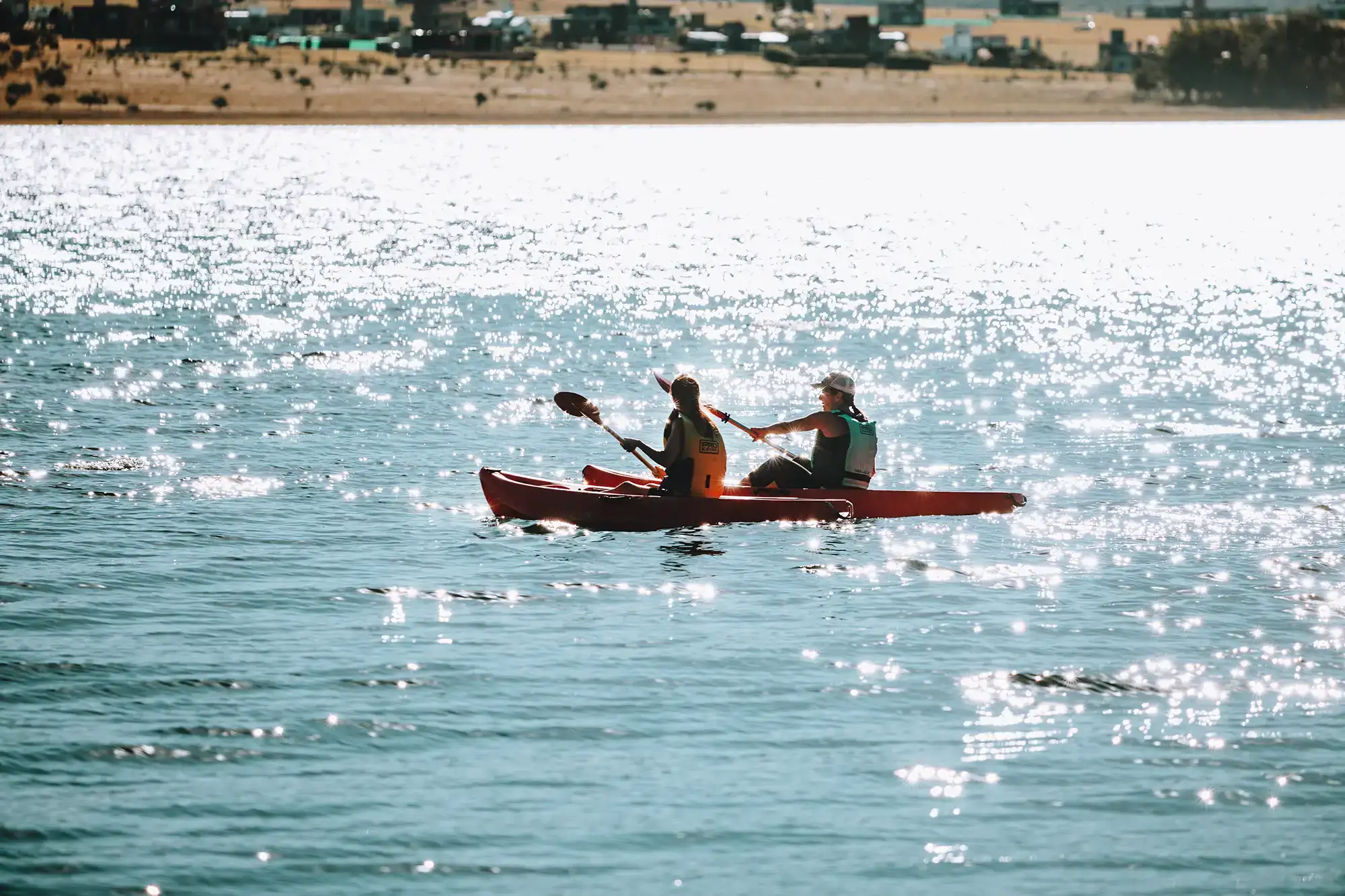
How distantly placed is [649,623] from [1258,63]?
186191 millimetres

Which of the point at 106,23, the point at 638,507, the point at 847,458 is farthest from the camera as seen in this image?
the point at 106,23

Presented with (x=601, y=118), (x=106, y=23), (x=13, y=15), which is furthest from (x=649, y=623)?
(x=13, y=15)

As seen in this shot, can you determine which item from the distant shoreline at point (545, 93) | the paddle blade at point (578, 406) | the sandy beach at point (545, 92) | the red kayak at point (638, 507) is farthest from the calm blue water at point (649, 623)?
the sandy beach at point (545, 92)

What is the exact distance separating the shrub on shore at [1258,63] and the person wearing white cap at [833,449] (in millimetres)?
176031

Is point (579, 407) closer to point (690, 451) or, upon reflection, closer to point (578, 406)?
point (578, 406)

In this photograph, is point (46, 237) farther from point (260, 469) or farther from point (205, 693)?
point (205, 693)

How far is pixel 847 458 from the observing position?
69.7ft

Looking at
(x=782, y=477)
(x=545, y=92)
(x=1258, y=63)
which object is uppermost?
(x=1258, y=63)

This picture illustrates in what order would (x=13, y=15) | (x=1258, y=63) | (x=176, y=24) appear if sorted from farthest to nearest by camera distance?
(x=1258, y=63) < (x=176, y=24) < (x=13, y=15)

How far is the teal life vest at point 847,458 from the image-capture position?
2116cm

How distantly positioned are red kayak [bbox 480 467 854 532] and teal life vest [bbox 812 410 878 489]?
16.8 inches

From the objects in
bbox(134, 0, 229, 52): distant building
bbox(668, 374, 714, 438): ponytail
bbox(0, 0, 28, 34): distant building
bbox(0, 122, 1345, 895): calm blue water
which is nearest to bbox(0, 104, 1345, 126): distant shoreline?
bbox(0, 0, 28, 34): distant building

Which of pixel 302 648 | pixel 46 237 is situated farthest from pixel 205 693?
pixel 46 237

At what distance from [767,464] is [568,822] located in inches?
396
